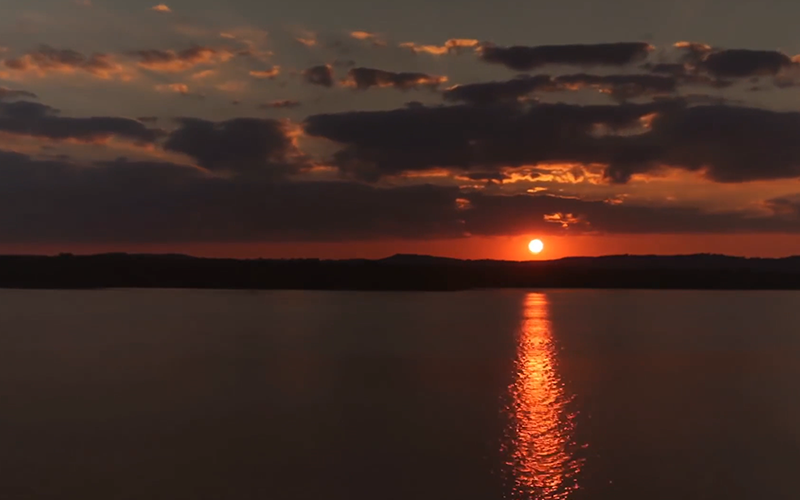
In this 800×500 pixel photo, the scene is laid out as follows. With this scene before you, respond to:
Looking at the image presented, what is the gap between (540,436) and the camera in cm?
1878

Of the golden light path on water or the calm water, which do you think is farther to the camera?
the calm water

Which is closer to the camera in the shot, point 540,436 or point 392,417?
point 540,436

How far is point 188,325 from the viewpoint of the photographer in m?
49.2

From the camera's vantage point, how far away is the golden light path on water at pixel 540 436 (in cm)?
1483

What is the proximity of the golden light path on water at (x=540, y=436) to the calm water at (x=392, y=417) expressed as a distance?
7 cm

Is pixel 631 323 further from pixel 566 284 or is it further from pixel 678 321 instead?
pixel 566 284

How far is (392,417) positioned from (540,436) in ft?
14.3

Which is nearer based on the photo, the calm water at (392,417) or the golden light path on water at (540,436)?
the golden light path on water at (540,436)

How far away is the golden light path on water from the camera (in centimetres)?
1483

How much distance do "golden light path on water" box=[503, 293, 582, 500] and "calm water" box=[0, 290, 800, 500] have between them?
74 millimetres

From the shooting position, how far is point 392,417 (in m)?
20.9

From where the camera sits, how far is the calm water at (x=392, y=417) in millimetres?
15062

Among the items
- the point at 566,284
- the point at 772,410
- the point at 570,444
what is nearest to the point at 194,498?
the point at 570,444

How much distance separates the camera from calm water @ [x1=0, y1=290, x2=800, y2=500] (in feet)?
49.4
